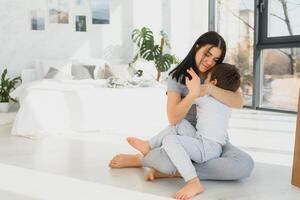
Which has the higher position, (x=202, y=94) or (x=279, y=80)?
(x=202, y=94)

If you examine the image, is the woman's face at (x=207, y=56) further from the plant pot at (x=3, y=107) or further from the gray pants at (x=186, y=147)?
the plant pot at (x=3, y=107)

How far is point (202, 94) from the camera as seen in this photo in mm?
2545

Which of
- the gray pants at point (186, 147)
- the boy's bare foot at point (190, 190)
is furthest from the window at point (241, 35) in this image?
the boy's bare foot at point (190, 190)

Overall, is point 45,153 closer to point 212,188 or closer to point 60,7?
point 212,188

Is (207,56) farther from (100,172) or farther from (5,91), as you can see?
(5,91)

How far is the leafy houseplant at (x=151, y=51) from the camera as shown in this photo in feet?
23.2

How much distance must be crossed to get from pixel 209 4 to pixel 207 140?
5.47 m

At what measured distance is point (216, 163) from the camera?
2.52m

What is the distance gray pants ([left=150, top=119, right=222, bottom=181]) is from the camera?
231 cm

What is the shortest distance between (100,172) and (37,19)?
4.40 metres

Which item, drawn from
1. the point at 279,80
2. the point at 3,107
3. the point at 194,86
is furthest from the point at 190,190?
the point at 279,80

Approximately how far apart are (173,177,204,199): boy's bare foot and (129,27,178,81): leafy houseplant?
15.9ft

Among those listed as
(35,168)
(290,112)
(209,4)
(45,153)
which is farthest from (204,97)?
(209,4)

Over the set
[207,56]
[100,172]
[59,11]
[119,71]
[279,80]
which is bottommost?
[100,172]
